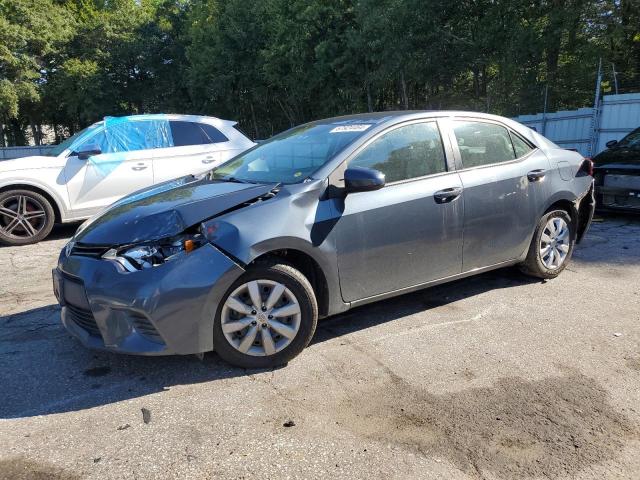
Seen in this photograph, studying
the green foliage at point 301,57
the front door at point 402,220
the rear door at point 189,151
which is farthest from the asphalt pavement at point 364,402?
the green foliage at point 301,57

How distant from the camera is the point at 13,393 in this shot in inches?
123

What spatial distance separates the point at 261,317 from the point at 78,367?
51.0 inches

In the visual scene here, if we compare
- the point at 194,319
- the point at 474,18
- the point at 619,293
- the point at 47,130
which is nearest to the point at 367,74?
the point at 474,18

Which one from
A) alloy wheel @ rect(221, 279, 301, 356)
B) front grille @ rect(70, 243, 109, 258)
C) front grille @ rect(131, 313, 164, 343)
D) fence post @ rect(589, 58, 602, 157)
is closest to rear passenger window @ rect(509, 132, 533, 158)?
alloy wheel @ rect(221, 279, 301, 356)

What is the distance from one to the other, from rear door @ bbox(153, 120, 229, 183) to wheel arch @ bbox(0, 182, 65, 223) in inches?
54.3

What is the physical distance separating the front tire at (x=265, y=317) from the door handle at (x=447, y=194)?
1.26 meters

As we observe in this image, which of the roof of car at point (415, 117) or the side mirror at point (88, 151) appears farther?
the side mirror at point (88, 151)

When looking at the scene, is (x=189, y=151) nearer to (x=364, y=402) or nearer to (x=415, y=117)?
(x=415, y=117)

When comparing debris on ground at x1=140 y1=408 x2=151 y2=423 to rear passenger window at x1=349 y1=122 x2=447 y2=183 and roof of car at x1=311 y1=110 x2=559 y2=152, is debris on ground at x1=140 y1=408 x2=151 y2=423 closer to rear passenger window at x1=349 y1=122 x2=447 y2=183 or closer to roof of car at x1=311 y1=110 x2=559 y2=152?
rear passenger window at x1=349 y1=122 x2=447 y2=183

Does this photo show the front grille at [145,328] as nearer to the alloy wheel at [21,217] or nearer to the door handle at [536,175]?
the door handle at [536,175]

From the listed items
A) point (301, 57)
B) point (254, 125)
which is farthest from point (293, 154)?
point (254, 125)

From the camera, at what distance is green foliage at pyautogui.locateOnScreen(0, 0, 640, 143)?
15.9 m

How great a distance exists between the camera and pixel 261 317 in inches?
128

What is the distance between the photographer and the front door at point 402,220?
359 centimetres
